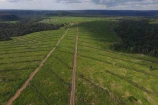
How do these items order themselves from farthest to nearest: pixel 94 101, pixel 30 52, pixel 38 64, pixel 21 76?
pixel 30 52 < pixel 38 64 < pixel 21 76 < pixel 94 101

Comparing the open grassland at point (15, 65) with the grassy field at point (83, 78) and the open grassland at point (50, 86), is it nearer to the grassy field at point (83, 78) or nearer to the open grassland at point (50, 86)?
the grassy field at point (83, 78)

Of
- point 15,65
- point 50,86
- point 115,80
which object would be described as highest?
point 15,65

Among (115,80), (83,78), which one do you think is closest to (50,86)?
(83,78)

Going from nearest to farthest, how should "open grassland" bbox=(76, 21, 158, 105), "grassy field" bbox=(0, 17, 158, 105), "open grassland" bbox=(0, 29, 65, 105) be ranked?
"grassy field" bbox=(0, 17, 158, 105) < "open grassland" bbox=(76, 21, 158, 105) < "open grassland" bbox=(0, 29, 65, 105)

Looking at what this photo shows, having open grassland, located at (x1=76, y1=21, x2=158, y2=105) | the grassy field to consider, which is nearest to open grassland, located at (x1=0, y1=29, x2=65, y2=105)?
the grassy field

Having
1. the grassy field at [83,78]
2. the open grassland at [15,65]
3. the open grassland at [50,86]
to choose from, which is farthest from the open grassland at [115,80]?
the open grassland at [15,65]

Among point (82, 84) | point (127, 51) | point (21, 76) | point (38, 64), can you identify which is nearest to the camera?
point (82, 84)

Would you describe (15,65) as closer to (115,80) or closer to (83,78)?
(83,78)

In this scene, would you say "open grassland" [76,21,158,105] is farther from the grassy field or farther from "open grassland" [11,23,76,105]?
"open grassland" [11,23,76,105]

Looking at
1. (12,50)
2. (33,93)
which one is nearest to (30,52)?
(12,50)

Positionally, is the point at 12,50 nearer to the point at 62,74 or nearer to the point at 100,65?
the point at 62,74

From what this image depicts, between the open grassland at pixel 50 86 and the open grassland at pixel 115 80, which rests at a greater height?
the open grassland at pixel 50 86
